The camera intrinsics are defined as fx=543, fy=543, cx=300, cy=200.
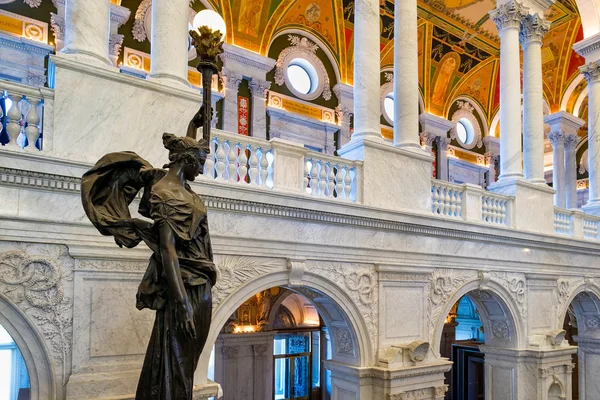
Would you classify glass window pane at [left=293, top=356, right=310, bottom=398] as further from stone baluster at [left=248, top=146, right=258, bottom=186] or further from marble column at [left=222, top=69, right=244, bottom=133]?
stone baluster at [left=248, top=146, right=258, bottom=186]

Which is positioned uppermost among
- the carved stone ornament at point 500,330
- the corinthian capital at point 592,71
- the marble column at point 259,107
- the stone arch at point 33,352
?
the corinthian capital at point 592,71

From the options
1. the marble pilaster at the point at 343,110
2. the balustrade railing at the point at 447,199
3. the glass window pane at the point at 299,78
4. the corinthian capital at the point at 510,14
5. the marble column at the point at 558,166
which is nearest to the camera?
the balustrade railing at the point at 447,199

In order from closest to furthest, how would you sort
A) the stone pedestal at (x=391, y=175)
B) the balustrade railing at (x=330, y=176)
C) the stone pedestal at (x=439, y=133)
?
the balustrade railing at (x=330, y=176), the stone pedestal at (x=391, y=175), the stone pedestal at (x=439, y=133)

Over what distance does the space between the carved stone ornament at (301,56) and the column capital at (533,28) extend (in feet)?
18.7

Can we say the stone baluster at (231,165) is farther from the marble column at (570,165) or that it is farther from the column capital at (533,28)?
the marble column at (570,165)

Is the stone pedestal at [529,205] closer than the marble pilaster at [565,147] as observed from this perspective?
Yes

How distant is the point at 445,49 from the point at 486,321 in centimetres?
1048

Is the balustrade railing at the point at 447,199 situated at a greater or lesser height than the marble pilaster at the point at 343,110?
lesser

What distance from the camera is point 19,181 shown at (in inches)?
196

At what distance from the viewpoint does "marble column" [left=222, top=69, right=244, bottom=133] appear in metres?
13.1

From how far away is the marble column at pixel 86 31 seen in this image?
564 cm

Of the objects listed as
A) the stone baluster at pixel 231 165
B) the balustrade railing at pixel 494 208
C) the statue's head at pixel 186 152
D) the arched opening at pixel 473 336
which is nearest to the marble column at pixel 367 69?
the stone baluster at pixel 231 165

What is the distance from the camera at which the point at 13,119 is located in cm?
512

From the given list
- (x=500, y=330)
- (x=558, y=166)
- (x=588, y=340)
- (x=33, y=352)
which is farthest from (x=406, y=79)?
(x=558, y=166)
